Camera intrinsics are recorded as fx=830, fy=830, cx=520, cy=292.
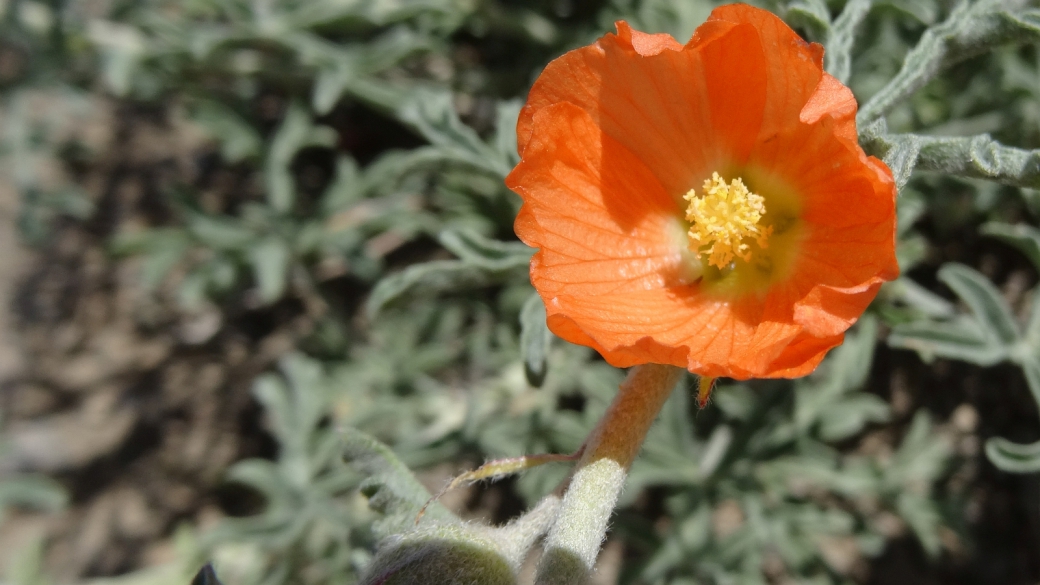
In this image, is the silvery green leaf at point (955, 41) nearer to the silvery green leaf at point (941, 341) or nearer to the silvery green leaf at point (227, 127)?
the silvery green leaf at point (941, 341)

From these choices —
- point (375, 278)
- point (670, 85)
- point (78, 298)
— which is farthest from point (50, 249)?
point (670, 85)

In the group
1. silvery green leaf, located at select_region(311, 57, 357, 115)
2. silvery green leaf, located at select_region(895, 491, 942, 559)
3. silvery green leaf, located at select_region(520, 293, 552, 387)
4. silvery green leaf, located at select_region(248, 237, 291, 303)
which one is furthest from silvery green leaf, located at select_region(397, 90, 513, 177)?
silvery green leaf, located at select_region(895, 491, 942, 559)

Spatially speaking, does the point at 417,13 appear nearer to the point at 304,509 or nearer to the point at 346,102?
the point at 346,102

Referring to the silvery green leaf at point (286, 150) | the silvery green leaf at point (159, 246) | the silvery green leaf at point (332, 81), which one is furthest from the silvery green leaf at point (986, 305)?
the silvery green leaf at point (159, 246)

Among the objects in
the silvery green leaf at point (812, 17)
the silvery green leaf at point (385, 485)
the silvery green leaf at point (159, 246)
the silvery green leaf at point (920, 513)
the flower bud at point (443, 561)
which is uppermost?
the silvery green leaf at point (812, 17)

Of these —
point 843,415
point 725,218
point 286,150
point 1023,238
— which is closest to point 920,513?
point 843,415

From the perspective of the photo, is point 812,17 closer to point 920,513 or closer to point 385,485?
point 385,485

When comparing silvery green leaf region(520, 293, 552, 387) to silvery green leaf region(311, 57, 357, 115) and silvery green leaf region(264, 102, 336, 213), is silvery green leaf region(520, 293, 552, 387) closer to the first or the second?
silvery green leaf region(311, 57, 357, 115)
